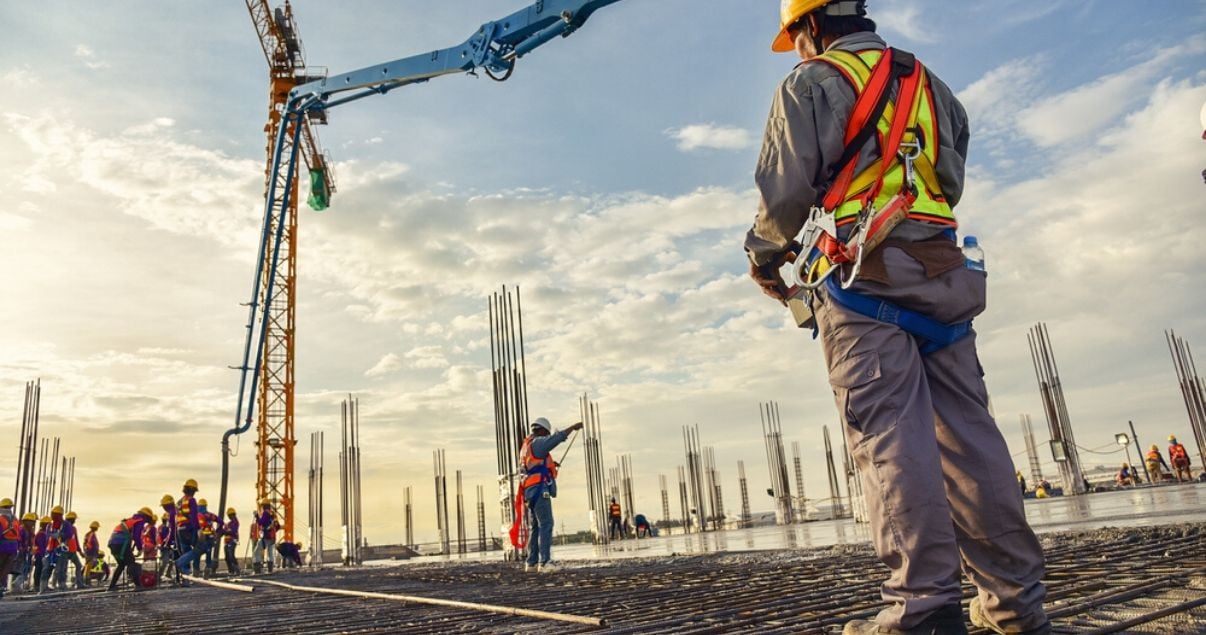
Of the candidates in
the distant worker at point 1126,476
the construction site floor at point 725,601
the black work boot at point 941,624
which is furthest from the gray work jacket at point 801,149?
the distant worker at point 1126,476

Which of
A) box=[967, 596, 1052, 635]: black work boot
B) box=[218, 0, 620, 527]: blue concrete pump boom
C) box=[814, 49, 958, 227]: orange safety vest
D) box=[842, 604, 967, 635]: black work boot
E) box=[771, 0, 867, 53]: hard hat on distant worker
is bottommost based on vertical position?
box=[967, 596, 1052, 635]: black work boot

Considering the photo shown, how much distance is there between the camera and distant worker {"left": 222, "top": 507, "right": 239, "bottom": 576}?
1675cm

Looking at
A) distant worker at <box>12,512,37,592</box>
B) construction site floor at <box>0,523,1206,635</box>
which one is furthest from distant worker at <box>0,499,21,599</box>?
construction site floor at <box>0,523,1206,635</box>

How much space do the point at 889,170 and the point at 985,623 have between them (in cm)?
110

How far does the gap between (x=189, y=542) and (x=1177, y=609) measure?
47.9ft

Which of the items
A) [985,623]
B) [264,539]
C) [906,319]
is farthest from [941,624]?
[264,539]

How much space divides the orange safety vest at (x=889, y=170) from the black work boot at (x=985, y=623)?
93 centimetres

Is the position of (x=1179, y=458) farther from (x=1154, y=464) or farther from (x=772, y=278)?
(x=772, y=278)

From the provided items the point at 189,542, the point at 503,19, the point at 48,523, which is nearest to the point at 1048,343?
the point at 503,19

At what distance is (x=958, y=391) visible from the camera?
1996 mm

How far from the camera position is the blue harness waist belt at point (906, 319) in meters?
1.91

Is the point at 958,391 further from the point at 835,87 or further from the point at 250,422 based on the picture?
the point at 250,422

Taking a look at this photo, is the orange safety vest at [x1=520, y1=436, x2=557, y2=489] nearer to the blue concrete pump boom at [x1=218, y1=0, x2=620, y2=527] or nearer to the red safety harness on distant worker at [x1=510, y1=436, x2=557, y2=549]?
the red safety harness on distant worker at [x1=510, y1=436, x2=557, y2=549]

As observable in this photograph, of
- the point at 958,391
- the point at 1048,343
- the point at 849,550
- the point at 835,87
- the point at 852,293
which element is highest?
the point at 1048,343
